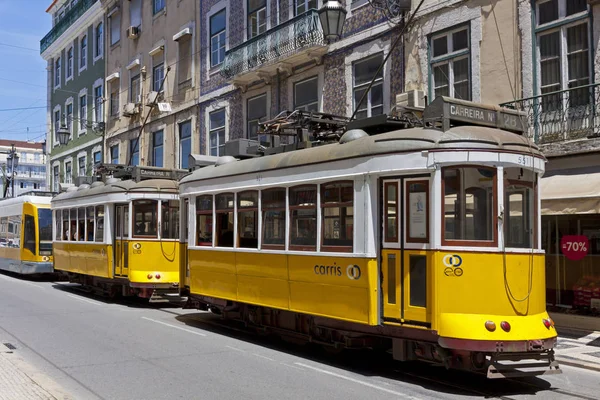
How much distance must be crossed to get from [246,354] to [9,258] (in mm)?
18785

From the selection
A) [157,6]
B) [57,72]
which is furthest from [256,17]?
[57,72]

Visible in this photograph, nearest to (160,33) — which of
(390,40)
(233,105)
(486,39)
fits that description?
(233,105)

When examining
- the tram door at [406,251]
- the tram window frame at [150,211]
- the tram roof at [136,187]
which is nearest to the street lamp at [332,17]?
the tram door at [406,251]

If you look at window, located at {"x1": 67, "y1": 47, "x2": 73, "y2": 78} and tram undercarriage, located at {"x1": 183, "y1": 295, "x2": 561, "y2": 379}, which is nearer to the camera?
tram undercarriage, located at {"x1": 183, "y1": 295, "x2": 561, "y2": 379}

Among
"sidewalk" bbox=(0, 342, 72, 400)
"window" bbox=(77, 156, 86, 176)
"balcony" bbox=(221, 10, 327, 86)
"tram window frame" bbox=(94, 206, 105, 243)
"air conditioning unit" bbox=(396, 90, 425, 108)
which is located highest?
"balcony" bbox=(221, 10, 327, 86)

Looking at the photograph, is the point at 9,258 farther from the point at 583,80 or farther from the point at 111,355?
the point at 583,80

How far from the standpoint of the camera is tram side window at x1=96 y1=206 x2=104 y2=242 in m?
17.4

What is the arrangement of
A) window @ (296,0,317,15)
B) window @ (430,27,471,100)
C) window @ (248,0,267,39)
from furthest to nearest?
window @ (248,0,267,39) → window @ (296,0,317,15) → window @ (430,27,471,100)

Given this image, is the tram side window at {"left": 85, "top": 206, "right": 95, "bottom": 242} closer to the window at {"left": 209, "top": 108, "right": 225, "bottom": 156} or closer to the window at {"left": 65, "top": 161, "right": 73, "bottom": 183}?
the window at {"left": 209, "top": 108, "right": 225, "bottom": 156}

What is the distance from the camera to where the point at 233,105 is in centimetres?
2266

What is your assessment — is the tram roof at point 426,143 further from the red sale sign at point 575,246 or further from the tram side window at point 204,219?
the red sale sign at point 575,246

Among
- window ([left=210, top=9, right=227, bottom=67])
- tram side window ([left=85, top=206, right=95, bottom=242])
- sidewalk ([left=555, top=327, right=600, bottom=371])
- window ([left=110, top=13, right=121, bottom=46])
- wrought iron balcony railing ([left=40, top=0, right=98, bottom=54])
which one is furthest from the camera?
wrought iron balcony railing ([left=40, top=0, right=98, bottom=54])

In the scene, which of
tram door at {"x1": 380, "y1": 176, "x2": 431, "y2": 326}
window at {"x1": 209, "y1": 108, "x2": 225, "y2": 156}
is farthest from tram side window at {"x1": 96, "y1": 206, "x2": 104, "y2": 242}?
tram door at {"x1": 380, "y1": 176, "x2": 431, "y2": 326}

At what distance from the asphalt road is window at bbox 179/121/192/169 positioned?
13.2 metres
